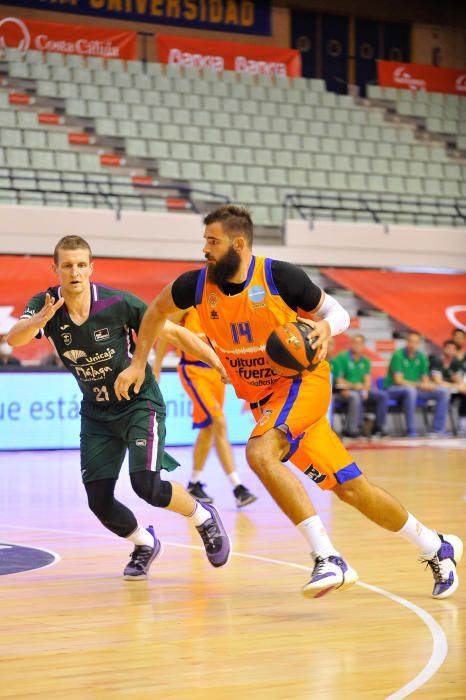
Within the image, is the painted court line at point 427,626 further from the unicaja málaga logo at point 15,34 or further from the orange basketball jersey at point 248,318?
the unicaja málaga logo at point 15,34

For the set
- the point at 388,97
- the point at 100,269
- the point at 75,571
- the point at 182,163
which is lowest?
the point at 75,571

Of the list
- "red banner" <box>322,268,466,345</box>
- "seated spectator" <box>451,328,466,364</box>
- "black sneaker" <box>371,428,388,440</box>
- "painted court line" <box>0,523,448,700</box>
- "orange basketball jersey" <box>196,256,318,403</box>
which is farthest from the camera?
"red banner" <box>322,268,466,345</box>

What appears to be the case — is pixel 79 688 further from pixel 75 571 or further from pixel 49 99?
pixel 49 99

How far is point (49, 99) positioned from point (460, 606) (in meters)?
16.2

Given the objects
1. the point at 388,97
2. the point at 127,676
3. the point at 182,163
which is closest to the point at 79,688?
the point at 127,676

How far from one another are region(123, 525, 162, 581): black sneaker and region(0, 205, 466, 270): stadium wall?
443 inches

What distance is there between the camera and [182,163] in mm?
19891

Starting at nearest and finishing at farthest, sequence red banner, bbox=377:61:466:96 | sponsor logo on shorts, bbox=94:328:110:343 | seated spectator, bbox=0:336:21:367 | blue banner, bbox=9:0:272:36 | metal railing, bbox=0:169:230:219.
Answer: sponsor logo on shorts, bbox=94:328:110:343
seated spectator, bbox=0:336:21:367
metal railing, bbox=0:169:230:219
blue banner, bbox=9:0:272:36
red banner, bbox=377:61:466:96

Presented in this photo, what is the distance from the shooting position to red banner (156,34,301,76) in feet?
70.5

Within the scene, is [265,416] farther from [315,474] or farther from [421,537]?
[421,537]

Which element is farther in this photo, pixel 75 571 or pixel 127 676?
pixel 75 571

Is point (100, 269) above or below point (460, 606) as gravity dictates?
above

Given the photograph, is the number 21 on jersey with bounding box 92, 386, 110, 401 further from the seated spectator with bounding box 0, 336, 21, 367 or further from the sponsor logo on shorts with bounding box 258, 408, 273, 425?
the seated spectator with bounding box 0, 336, 21, 367

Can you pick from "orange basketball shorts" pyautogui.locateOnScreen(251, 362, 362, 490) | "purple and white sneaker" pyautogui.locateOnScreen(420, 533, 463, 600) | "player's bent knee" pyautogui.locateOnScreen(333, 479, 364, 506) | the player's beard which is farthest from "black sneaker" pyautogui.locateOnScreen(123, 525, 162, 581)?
the player's beard
